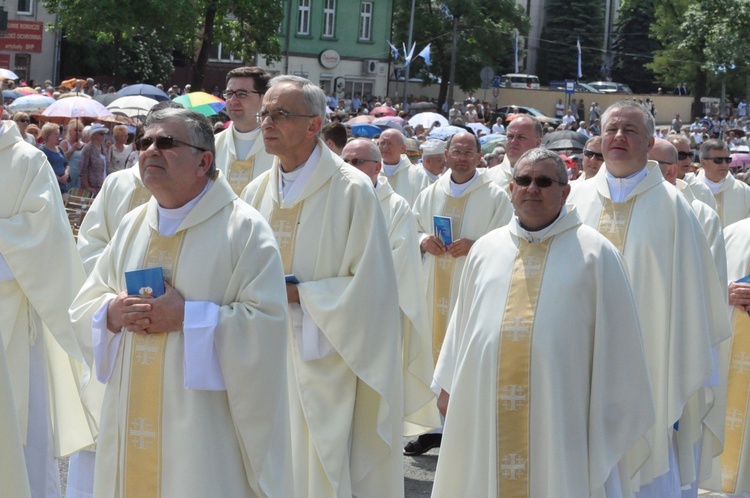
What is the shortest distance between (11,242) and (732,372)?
→ 4371 millimetres

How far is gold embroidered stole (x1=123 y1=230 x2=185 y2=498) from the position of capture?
14.9ft

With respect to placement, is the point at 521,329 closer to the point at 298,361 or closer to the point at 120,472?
the point at 298,361

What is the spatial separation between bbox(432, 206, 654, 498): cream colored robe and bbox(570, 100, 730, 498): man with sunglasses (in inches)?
53.4

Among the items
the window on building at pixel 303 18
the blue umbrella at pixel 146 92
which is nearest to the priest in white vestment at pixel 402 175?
the blue umbrella at pixel 146 92

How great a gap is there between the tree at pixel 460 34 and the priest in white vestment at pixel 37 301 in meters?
52.3

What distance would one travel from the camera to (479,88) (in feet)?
202

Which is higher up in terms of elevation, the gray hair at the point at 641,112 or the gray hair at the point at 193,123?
the gray hair at the point at 641,112

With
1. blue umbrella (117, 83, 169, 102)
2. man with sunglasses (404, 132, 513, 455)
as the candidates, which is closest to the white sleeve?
man with sunglasses (404, 132, 513, 455)

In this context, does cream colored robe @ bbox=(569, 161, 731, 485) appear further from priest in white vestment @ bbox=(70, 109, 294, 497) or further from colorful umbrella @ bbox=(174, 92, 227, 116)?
colorful umbrella @ bbox=(174, 92, 227, 116)

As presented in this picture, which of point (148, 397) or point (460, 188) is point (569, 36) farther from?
point (148, 397)

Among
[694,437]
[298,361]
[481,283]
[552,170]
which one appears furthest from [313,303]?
[694,437]

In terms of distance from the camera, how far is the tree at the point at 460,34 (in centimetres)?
5906

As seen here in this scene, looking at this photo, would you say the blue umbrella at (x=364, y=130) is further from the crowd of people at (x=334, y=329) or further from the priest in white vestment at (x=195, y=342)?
the priest in white vestment at (x=195, y=342)

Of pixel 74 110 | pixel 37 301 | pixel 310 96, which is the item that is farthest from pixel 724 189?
pixel 74 110
